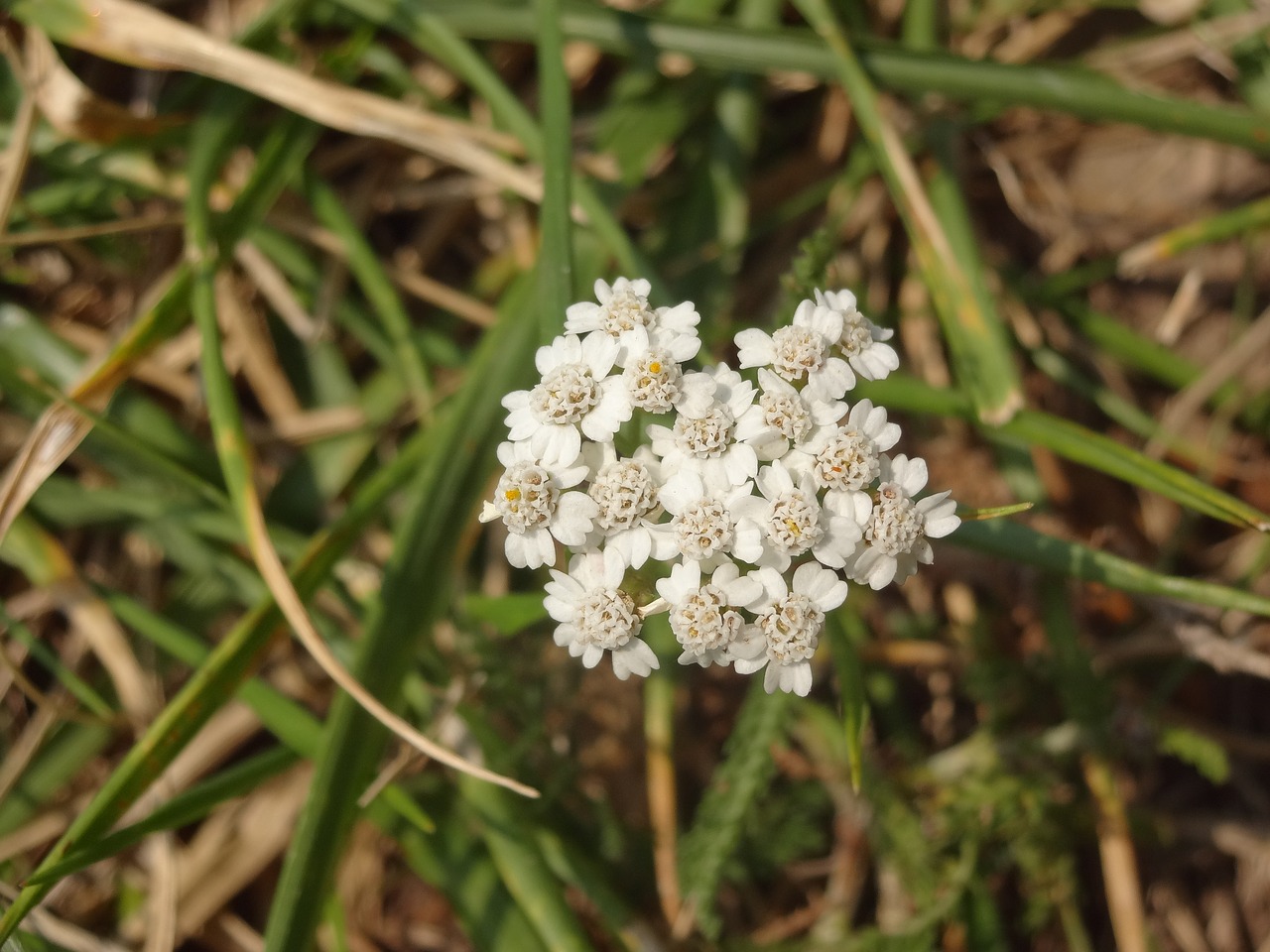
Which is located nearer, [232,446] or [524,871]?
[232,446]

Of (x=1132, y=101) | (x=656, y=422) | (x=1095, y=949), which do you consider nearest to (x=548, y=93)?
(x=656, y=422)

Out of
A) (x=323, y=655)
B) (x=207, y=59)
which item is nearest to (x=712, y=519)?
(x=323, y=655)

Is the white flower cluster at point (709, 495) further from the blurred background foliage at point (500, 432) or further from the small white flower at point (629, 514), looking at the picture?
the blurred background foliage at point (500, 432)

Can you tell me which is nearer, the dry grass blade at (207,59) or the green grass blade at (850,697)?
the green grass blade at (850,697)

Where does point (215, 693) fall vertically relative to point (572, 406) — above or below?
below

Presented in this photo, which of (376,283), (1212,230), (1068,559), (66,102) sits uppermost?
(1212,230)

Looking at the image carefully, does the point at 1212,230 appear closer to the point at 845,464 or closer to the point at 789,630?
the point at 845,464

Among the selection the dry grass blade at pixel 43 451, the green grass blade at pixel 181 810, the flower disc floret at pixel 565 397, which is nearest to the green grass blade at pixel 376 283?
the dry grass blade at pixel 43 451
